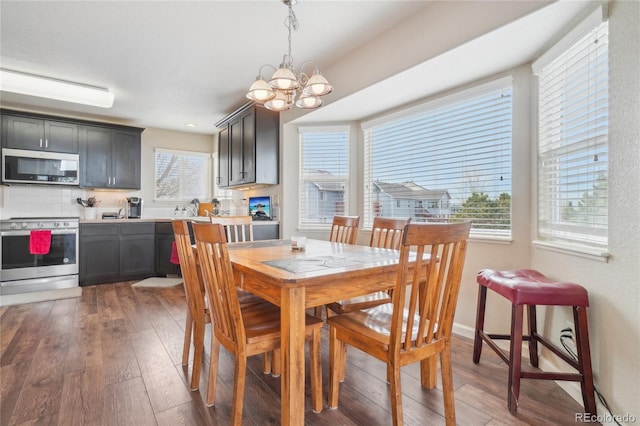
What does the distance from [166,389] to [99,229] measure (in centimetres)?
345

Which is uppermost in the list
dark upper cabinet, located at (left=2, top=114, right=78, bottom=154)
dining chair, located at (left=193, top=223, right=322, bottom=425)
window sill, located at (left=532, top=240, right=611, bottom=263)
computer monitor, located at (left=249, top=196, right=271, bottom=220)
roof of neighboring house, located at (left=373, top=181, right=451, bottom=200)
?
dark upper cabinet, located at (left=2, top=114, right=78, bottom=154)

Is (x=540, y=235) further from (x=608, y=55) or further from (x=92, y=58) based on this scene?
(x=92, y=58)

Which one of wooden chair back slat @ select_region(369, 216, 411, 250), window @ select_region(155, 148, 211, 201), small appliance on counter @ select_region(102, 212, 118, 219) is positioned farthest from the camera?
window @ select_region(155, 148, 211, 201)

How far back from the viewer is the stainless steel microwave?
13.2 feet

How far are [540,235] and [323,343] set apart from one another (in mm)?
1782

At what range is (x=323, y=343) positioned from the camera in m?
2.40

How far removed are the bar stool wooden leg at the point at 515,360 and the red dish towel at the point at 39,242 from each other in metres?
4.96

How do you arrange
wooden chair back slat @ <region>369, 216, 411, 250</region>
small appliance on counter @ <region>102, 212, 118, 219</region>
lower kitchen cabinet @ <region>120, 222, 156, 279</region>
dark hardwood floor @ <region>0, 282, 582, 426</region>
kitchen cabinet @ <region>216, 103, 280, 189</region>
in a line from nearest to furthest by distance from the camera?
1. dark hardwood floor @ <region>0, 282, 582, 426</region>
2. wooden chair back slat @ <region>369, 216, 411, 250</region>
3. kitchen cabinet @ <region>216, 103, 280, 189</region>
4. lower kitchen cabinet @ <region>120, 222, 156, 279</region>
5. small appliance on counter @ <region>102, 212, 118, 219</region>

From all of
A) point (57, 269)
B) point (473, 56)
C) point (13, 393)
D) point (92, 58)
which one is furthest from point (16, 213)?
point (473, 56)

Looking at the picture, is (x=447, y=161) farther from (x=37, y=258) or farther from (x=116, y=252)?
(x=37, y=258)

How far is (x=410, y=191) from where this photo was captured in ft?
10.4

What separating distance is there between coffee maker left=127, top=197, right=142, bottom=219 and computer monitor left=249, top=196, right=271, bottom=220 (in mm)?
2009

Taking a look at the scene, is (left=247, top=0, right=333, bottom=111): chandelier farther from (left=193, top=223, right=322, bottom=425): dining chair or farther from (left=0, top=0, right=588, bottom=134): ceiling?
(left=193, top=223, right=322, bottom=425): dining chair

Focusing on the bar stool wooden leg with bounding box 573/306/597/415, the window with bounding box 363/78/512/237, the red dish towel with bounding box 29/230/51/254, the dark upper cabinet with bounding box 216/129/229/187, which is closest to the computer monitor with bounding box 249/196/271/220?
the dark upper cabinet with bounding box 216/129/229/187
